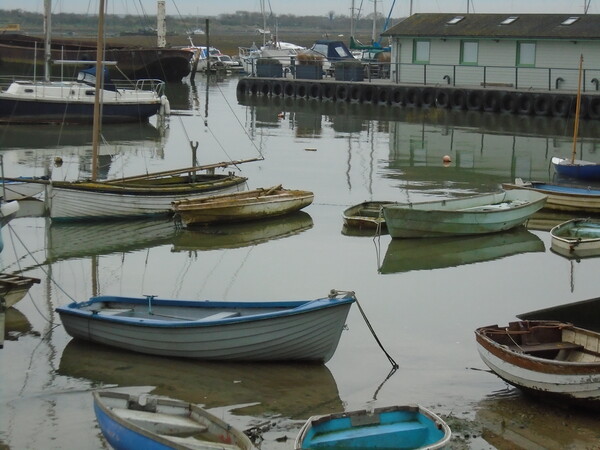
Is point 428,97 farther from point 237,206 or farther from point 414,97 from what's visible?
point 237,206

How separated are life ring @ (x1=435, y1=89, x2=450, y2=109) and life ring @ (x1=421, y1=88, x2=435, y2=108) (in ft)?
0.74

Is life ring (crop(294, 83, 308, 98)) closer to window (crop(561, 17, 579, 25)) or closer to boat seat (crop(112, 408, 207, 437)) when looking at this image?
window (crop(561, 17, 579, 25))

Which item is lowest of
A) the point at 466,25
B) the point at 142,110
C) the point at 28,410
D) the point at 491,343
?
the point at 28,410

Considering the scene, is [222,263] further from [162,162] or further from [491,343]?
[162,162]

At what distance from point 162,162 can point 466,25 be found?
24.5 metres

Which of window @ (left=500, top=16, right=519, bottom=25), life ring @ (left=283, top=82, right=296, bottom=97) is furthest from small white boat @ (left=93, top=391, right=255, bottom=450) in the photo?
life ring @ (left=283, top=82, right=296, bottom=97)

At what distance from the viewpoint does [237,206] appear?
2320 cm

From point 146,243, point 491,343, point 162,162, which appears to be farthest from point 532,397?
point 162,162

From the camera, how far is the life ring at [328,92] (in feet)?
188

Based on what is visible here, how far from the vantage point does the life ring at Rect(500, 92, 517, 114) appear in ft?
160

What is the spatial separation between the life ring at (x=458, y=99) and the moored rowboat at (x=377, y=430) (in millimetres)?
40694

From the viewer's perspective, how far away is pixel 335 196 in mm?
27750

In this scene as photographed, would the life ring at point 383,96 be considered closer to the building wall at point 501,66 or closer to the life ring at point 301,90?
the building wall at point 501,66

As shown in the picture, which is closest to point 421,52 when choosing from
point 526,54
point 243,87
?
point 526,54
